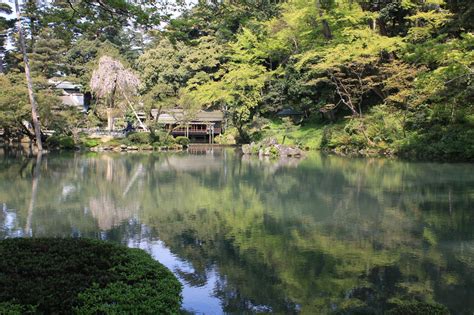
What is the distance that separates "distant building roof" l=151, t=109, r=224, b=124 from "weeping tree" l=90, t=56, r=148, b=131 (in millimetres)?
2927

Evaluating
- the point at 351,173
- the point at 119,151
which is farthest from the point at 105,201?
the point at 119,151

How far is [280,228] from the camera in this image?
7.20 meters

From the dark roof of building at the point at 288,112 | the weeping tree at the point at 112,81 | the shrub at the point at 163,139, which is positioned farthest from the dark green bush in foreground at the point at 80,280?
the dark roof of building at the point at 288,112

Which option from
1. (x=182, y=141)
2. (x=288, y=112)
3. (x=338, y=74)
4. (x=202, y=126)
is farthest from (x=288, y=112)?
(x=182, y=141)

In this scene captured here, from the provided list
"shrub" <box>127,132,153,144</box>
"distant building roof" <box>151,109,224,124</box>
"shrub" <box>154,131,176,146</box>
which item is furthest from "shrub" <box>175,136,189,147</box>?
"shrub" <box>127,132,153,144</box>

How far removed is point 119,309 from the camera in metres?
2.84

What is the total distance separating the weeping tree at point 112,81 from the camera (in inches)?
1097

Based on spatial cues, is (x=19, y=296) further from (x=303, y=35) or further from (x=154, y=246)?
(x=303, y=35)

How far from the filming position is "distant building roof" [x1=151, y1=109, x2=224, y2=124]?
30372mm

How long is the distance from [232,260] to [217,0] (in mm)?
3060

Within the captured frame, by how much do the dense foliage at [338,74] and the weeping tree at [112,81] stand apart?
18.4 inches

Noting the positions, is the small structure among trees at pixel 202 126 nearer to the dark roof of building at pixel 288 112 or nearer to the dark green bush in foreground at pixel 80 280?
the dark roof of building at pixel 288 112

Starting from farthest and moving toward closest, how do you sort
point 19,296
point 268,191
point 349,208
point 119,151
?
point 119,151, point 268,191, point 349,208, point 19,296

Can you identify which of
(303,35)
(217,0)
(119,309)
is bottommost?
(119,309)
